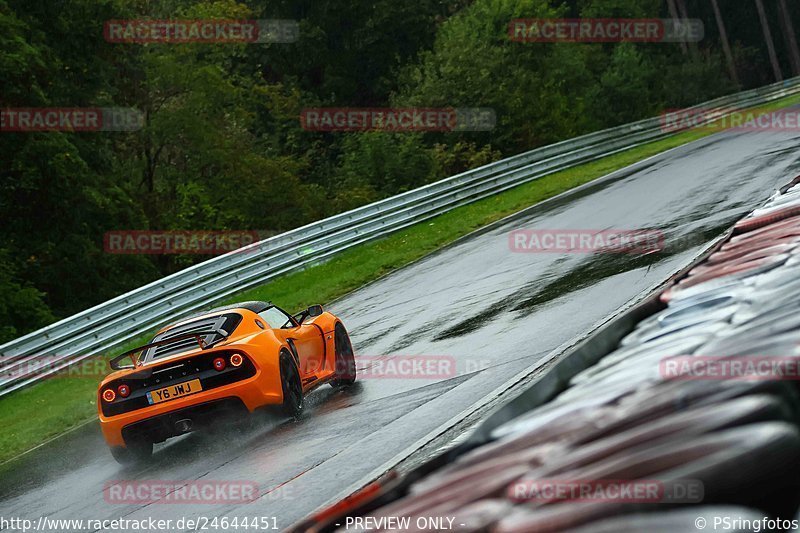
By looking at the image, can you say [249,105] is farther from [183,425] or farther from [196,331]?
[183,425]

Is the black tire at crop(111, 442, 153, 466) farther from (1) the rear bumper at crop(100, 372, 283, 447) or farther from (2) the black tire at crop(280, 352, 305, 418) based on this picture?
(2) the black tire at crop(280, 352, 305, 418)

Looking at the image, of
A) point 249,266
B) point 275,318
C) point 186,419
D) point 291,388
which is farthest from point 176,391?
point 249,266

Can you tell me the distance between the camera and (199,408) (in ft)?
29.3

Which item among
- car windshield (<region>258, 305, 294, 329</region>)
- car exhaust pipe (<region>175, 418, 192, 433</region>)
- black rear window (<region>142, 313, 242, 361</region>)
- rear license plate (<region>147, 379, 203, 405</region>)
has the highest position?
black rear window (<region>142, 313, 242, 361</region>)

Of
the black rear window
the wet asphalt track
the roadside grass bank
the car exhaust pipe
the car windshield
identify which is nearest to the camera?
the wet asphalt track

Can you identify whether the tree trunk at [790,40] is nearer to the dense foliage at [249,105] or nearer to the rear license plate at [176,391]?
the dense foliage at [249,105]

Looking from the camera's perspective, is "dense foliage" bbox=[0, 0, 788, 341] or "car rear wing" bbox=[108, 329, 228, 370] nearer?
"car rear wing" bbox=[108, 329, 228, 370]

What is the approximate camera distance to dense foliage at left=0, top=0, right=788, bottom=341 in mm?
26984

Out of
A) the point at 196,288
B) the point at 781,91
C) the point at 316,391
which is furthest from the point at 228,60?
the point at 316,391

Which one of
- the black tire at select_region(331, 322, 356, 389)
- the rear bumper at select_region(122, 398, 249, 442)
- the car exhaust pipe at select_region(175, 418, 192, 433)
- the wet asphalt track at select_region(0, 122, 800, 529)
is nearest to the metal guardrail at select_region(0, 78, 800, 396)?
the wet asphalt track at select_region(0, 122, 800, 529)

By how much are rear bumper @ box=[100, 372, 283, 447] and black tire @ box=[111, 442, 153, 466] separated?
26 centimetres

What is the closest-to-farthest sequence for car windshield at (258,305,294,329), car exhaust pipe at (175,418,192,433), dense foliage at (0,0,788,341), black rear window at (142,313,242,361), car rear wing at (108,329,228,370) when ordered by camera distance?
car exhaust pipe at (175,418,192,433) < car rear wing at (108,329,228,370) < black rear window at (142,313,242,361) < car windshield at (258,305,294,329) < dense foliage at (0,0,788,341)

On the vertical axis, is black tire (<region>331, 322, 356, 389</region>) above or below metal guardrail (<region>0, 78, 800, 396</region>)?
below

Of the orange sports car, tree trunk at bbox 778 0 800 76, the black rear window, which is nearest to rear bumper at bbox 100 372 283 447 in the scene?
the orange sports car
